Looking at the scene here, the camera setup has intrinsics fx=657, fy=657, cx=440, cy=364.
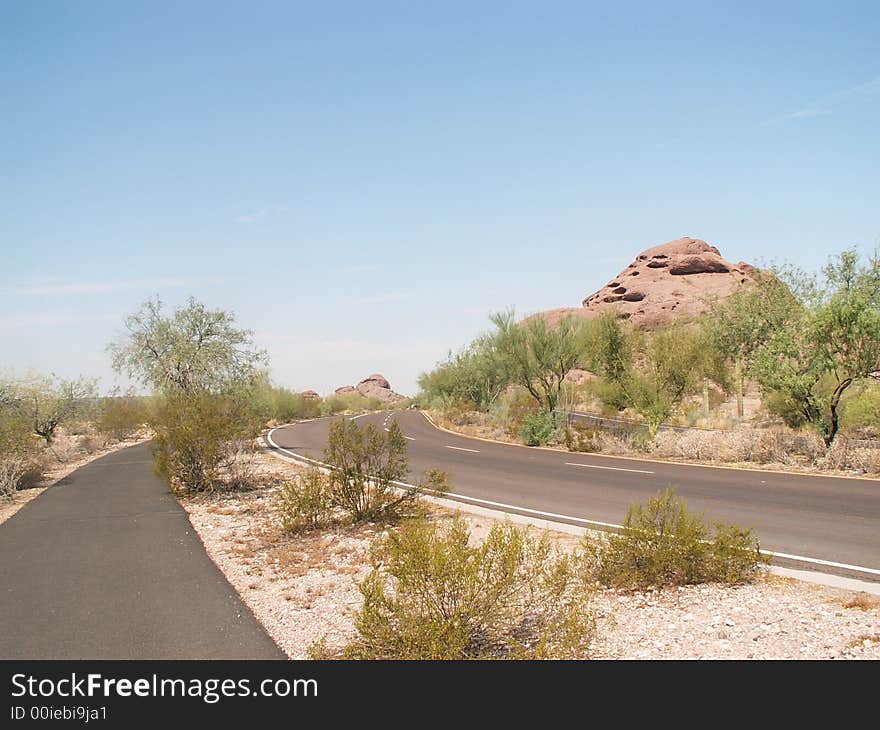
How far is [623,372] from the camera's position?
24.2 meters

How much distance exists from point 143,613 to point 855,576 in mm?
7506

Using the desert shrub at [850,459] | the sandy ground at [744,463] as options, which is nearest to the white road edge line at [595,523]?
the sandy ground at [744,463]

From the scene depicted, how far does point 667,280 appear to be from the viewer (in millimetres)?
120750

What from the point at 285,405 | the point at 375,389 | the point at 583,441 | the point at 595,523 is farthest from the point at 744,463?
the point at 375,389

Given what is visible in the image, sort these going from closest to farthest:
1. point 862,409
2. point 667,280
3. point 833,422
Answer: point 833,422 → point 862,409 → point 667,280

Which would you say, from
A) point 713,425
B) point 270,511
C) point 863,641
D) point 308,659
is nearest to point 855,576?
point 863,641

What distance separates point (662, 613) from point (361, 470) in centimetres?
595

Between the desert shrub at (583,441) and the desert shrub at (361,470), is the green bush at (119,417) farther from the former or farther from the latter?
the desert shrub at (361,470)

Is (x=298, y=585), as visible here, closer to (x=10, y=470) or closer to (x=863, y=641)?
(x=863, y=641)

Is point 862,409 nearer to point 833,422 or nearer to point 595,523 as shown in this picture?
point 833,422

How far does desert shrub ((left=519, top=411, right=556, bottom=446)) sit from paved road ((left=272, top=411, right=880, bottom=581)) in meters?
4.89

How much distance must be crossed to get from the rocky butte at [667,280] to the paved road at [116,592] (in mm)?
101855

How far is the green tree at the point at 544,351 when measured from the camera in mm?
28094

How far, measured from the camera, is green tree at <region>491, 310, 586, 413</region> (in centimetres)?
2809
